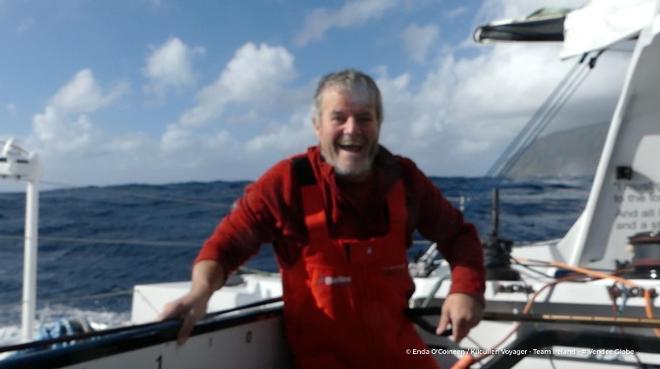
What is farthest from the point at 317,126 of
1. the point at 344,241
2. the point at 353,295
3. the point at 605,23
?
the point at 605,23

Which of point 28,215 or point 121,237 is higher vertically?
point 28,215

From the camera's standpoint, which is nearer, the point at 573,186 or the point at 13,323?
the point at 13,323

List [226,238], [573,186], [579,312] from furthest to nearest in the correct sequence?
[573,186]
[579,312]
[226,238]

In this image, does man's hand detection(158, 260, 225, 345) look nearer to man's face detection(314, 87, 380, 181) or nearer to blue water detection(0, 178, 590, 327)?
man's face detection(314, 87, 380, 181)

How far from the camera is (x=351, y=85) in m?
2.30

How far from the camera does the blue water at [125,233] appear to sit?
845cm

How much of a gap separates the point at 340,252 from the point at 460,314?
0.47 m

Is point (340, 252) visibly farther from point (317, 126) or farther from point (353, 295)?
point (317, 126)

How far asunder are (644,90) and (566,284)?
8.93ft

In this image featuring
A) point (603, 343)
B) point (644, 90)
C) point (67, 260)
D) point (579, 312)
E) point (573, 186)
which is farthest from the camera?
point (573, 186)

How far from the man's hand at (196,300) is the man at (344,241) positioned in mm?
62

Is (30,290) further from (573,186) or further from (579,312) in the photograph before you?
(573,186)

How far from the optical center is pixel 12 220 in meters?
16.2

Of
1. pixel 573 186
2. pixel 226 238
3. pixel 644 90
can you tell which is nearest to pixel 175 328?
pixel 226 238
